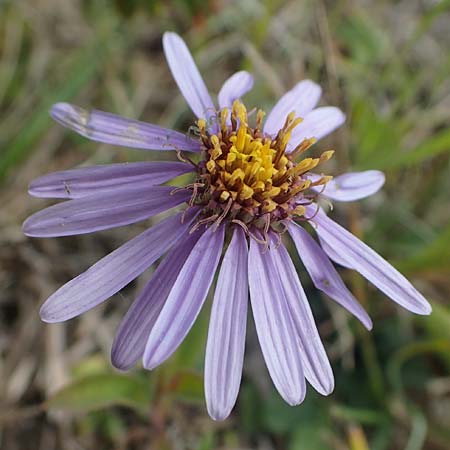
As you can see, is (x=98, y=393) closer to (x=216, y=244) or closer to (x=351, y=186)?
(x=216, y=244)

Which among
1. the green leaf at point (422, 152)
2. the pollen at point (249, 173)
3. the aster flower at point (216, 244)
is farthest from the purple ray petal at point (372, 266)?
the green leaf at point (422, 152)

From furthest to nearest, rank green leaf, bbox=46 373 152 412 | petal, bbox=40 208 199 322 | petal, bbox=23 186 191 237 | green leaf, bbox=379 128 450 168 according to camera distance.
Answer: green leaf, bbox=379 128 450 168, green leaf, bbox=46 373 152 412, petal, bbox=23 186 191 237, petal, bbox=40 208 199 322

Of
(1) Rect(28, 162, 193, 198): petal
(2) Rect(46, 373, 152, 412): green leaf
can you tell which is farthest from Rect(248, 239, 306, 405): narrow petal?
(2) Rect(46, 373, 152, 412): green leaf

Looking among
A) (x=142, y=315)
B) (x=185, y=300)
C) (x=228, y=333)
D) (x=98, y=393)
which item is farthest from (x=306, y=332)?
(x=98, y=393)

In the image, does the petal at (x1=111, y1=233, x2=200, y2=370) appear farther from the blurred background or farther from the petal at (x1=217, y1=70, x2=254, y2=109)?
the petal at (x1=217, y1=70, x2=254, y2=109)

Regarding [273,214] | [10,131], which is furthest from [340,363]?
[10,131]

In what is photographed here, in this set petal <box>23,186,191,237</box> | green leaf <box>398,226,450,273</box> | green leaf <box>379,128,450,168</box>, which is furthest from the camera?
green leaf <box>398,226,450,273</box>

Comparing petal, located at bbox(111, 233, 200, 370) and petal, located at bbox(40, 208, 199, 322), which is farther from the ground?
petal, located at bbox(40, 208, 199, 322)
